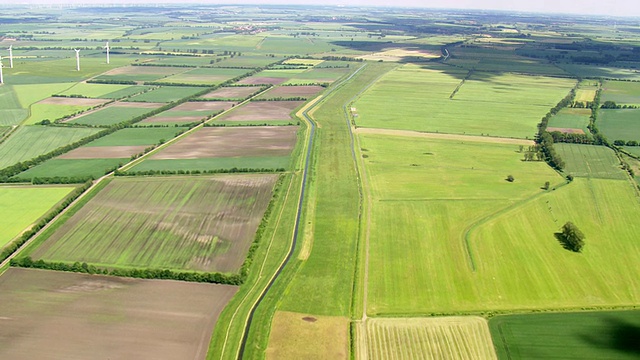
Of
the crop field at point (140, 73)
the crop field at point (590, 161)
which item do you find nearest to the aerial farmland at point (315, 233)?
the crop field at point (590, 161)

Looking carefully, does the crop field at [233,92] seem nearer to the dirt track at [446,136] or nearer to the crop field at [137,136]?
the crop field at [137,136]

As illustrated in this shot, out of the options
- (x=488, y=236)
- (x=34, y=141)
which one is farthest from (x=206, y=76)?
(x=488, y=236)

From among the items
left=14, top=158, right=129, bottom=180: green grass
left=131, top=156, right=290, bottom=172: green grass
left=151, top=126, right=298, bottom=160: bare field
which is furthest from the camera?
left=151, top=126, right=298, bottom=160: bare field

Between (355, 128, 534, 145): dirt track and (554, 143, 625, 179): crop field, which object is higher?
(355, 128, 534, 145): dirt track

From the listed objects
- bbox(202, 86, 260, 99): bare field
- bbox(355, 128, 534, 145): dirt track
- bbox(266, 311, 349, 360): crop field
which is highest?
bbox(202, 86, 260, 99): bare field

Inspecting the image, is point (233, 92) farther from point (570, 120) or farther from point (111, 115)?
point (570, 120)

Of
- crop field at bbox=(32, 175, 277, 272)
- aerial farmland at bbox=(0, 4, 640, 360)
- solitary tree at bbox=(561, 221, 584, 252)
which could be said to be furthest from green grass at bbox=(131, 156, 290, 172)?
solitary tree at bbox=(561, 221, 584, 252)

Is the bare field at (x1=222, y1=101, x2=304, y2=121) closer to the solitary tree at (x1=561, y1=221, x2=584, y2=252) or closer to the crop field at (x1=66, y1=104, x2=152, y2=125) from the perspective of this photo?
the crop field at (x1=66, y1=104, x2=152, y2=125)
